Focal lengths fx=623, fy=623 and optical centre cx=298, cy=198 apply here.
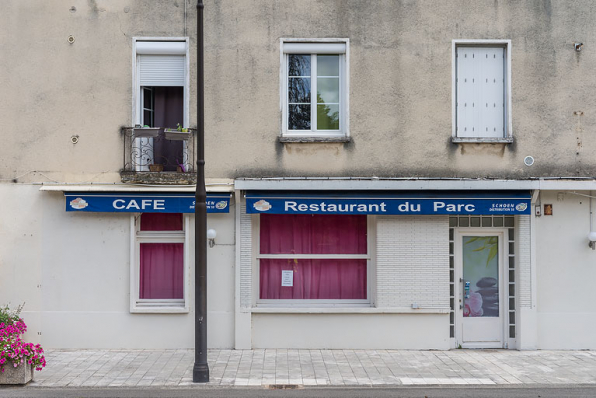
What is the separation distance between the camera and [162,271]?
12414mm

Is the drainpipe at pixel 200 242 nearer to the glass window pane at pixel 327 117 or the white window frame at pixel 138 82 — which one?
the white window frame at pixel 138 82

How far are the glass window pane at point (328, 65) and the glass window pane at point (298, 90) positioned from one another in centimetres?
35

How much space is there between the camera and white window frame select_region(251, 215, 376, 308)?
40.6ft

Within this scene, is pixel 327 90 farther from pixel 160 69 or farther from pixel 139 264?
pixel 139 264

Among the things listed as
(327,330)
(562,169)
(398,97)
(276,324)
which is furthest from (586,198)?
(276,324)

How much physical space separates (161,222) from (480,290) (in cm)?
651

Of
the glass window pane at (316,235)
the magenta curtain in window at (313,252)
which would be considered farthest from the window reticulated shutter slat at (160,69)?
the glass window pane at (316,235)

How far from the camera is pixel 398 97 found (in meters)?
12.2

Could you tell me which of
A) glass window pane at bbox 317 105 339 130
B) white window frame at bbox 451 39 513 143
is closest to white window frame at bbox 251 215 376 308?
glass window pane at bbox 317 105 339 130

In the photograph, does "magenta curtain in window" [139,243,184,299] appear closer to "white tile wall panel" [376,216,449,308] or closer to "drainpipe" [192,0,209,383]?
"drainpipe" [192,0,209,383]

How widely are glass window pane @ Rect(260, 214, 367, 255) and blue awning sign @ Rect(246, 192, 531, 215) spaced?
62cm

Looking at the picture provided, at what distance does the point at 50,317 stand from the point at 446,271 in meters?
7.70

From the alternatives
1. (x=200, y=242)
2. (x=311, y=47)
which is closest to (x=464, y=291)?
(x=200, y=242)

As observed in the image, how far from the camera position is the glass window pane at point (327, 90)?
12.5 m
